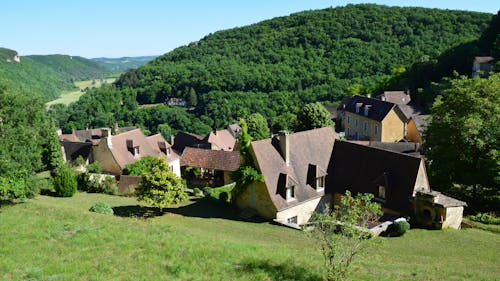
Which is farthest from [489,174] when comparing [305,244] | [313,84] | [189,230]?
[313,84]

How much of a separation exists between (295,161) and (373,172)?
5622 millimetres

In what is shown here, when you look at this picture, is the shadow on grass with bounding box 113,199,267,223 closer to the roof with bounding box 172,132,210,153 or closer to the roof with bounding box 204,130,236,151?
the roof with bounding box 204,130,236,151

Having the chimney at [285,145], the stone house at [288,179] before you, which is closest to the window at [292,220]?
the stone house at [288,179]

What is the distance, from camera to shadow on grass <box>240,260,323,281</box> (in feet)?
50.3

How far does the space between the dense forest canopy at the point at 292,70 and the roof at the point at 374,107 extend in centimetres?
2863

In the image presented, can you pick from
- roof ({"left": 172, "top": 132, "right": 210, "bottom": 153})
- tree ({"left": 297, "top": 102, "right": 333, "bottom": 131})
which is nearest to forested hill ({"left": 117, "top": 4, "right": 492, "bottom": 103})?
tree ({"left": 297, "top": 102, "right": 333, "bottom": 131})

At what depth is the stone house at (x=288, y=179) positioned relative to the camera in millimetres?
28688

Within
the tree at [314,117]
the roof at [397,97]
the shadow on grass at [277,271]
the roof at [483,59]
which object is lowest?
the shadow on grass at [277,271]

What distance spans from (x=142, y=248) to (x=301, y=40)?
116584mm

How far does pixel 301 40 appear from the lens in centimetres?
12719

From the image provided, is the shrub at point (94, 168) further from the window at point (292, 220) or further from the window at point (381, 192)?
the window at point (381, 192)

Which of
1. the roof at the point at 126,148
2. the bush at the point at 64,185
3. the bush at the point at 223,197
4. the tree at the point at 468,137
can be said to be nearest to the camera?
the tree at the point at 468,137

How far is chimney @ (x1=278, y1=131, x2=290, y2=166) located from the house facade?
3040cm

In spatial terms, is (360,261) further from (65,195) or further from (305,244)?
(65,195)
